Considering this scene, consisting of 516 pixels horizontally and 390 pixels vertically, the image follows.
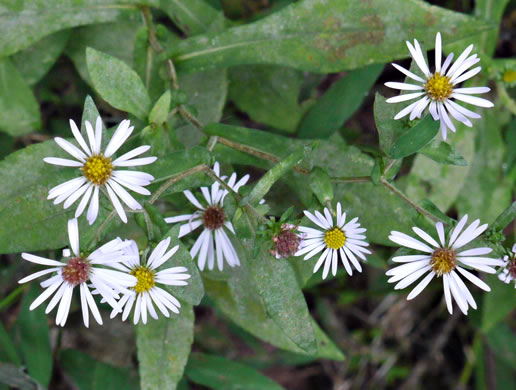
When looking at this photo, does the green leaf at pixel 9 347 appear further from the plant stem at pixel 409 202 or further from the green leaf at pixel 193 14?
the plant stem at pixel 409 202

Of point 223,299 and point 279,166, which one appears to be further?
point 223,299

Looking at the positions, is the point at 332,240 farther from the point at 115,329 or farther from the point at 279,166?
the point at 115,329

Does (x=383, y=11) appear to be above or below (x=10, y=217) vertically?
above

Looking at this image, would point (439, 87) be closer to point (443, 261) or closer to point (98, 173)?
point (443, 261)

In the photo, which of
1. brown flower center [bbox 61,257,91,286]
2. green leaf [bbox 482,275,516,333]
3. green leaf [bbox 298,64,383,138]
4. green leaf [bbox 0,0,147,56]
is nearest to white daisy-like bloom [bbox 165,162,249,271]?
brown flower center [bbox 61,257,91,286]

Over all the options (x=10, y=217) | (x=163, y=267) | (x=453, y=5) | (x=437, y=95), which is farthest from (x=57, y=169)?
(x=453, y=5)

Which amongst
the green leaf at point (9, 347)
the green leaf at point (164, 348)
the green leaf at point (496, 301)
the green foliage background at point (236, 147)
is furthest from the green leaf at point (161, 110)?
the green leaf at point (496, 301)

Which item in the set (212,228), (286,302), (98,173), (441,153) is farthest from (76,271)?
(441,153)
